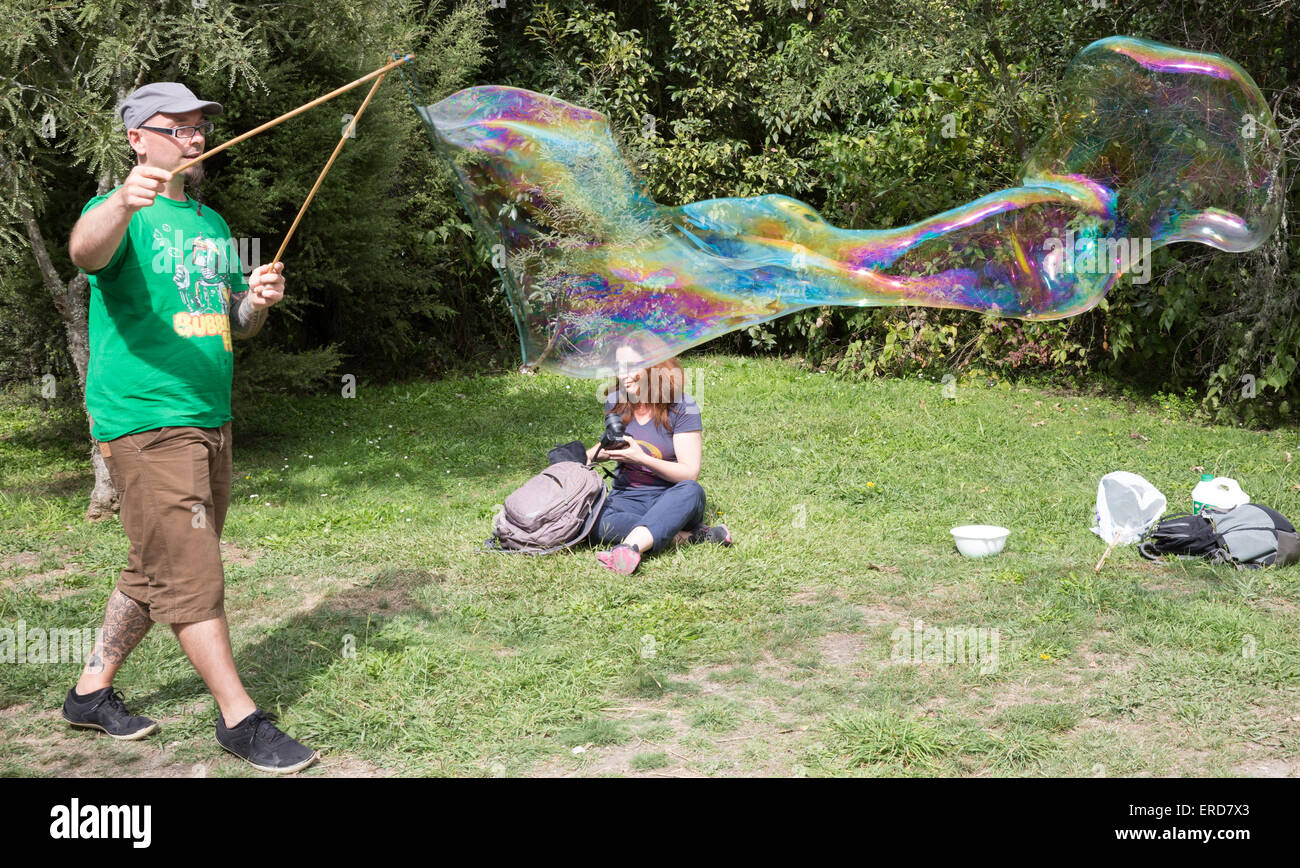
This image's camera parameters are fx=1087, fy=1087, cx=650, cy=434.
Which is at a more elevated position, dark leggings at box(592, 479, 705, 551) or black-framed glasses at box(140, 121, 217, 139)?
black-framed glasses at box(140, 121, 217, 139)

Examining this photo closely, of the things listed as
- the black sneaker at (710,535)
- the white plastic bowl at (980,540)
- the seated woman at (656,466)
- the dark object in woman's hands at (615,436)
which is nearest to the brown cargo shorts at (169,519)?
the seated woman at (656,466)

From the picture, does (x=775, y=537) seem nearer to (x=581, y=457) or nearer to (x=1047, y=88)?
(x=581, y=457)

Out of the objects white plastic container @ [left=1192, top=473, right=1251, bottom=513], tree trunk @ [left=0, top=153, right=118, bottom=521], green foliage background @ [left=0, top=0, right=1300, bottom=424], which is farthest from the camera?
green foliage background @ [left=0, top=0, right=1300, bottom=424]

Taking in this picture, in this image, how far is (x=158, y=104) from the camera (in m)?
3.13

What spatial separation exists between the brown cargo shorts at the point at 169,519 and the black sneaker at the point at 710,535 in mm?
2527

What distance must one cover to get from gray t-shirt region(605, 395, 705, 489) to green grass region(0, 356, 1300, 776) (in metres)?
0.45

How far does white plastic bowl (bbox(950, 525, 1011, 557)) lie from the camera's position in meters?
5.02

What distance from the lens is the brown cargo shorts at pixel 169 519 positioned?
3.15 m

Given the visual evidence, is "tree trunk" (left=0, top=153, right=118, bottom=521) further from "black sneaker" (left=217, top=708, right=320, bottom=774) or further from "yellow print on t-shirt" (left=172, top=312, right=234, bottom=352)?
"black sneaker" (left=217, top=708, right=320, bottom=774)

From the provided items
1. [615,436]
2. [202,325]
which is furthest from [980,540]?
[202,325]

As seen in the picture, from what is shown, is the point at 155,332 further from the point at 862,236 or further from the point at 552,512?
the point at 862,236

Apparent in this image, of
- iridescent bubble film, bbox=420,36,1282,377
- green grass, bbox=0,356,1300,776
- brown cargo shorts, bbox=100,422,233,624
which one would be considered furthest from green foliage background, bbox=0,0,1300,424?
brown cargo shorts, bbox=100,422,233,624

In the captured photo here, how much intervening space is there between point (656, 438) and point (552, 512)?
62cm

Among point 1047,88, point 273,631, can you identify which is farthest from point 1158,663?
point 1047,88
